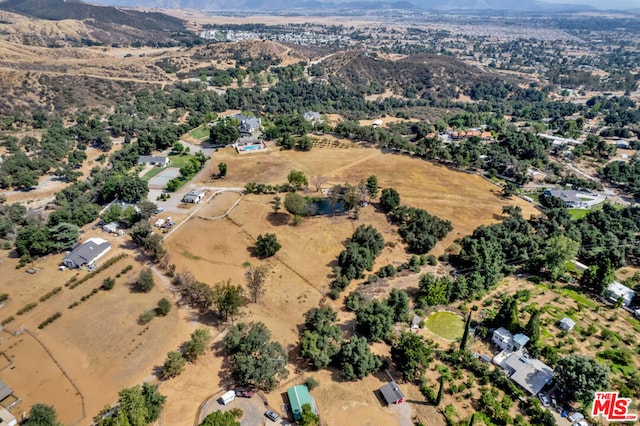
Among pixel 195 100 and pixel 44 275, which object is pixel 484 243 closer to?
pixel 44 275

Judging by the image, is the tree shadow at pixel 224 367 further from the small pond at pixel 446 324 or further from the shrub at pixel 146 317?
the small pond at pixel 446 324

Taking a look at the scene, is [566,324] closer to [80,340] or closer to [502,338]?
[502,338]

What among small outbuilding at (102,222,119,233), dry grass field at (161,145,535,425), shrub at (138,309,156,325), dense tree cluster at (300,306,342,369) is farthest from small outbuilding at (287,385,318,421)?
small outbuilding at (102,222,119,233)

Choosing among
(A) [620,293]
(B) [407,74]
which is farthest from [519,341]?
(B) [407,74]

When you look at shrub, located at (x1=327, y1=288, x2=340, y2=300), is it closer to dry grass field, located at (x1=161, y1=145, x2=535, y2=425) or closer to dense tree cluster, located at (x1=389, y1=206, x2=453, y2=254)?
dry grass field, located at (x1=161, y1=145, x2=535, y2=425)

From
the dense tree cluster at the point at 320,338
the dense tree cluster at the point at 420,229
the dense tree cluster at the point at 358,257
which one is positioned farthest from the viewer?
the dense tree cluster at the point at 420,229

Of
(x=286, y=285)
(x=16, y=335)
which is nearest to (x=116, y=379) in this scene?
(x=16, y=335)

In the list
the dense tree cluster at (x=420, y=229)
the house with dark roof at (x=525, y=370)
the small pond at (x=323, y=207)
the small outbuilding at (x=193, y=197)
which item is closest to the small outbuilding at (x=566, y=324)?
the house with dark roof at (x=525, y=370)
